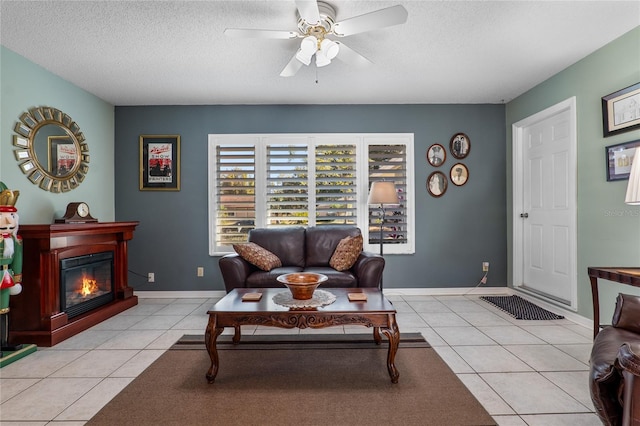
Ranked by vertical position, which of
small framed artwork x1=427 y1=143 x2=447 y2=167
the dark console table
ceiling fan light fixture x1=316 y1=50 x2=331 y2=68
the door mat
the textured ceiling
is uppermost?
the textured ceiling

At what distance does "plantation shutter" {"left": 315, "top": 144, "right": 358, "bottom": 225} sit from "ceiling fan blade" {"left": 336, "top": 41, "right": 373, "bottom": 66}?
1.86 metres

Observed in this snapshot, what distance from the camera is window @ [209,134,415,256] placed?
182 inches

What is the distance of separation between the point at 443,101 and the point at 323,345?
11.8 ft

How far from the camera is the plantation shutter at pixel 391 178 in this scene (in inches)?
183

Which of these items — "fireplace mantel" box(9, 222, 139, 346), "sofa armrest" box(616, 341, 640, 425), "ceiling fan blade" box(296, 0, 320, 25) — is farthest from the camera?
"fireplace mantel" box(9, 222, 139, 346)

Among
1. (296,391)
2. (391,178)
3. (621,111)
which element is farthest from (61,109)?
(621,111)

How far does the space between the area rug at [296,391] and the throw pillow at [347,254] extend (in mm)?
1088

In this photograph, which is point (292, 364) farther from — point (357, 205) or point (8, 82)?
point (8, 82)

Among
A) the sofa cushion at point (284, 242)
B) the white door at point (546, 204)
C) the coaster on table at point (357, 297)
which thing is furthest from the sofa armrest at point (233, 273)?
the white door at point (546, 204)

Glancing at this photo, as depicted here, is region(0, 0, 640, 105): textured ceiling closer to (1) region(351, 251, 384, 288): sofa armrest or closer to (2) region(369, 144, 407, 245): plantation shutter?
Result: (2) region(369, 144, 407, 245): plantation shutter

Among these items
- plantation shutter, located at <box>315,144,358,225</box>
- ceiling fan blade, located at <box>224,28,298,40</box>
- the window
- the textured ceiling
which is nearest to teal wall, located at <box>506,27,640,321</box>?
the textured ceiling

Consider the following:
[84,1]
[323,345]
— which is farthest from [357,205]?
[84,1]

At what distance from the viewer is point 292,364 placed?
8.16 feet

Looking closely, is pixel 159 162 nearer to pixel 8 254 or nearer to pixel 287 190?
pixel 287 190
